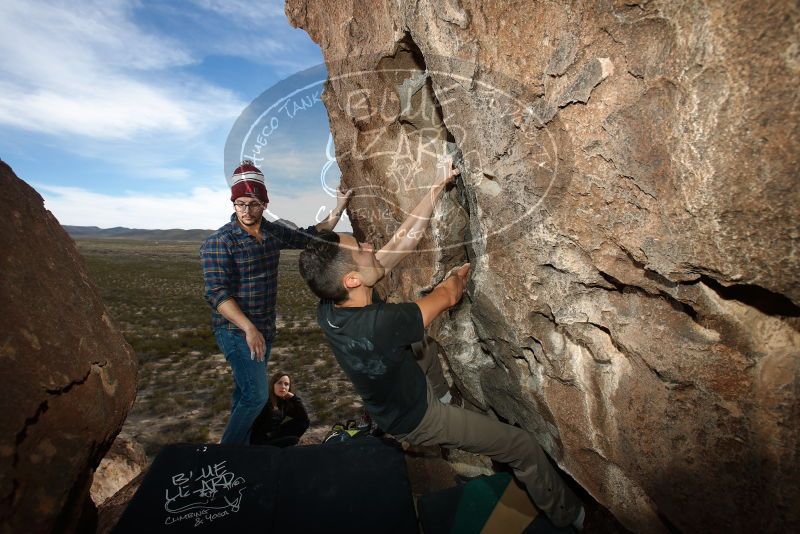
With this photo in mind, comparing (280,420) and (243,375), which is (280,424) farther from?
(243,375)

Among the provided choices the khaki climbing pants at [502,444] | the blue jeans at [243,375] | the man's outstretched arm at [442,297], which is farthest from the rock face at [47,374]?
the man's outstretched arm at [442,297]

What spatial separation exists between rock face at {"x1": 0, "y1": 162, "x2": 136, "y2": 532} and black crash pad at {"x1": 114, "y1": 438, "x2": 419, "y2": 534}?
687mm

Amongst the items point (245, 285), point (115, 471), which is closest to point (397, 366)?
point (245, 285)

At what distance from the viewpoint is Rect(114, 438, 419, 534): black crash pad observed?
332 centimetres

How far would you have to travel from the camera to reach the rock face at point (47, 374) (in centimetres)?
248

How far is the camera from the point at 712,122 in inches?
73.0

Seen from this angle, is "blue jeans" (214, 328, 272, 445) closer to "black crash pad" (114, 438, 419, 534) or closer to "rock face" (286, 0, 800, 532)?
"black crash pad" (114, 438, 419, 534)

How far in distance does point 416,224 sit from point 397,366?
52.4 inches

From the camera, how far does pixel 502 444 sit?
127 inches

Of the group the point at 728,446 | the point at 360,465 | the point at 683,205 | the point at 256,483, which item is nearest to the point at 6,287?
the point at 256,483

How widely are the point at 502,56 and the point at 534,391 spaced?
237 cm

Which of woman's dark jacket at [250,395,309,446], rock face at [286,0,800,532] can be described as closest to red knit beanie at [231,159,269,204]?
rock face at [286,0,800,532]

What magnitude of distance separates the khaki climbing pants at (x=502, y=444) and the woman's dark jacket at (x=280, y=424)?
3.05 meters

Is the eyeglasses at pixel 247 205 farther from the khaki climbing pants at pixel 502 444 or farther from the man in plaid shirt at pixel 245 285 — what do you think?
the khaki climbing pants at pixel 502 444
